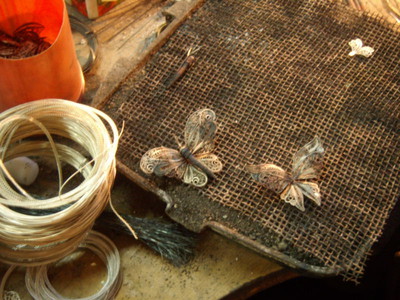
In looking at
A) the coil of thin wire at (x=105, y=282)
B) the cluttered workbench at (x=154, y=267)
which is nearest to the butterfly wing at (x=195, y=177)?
the cluttered workbench at (x=154, y=267)

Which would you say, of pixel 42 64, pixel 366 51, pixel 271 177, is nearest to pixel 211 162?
pixel 271 177

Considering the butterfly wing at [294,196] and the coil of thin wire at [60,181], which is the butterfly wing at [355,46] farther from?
the coil of thin wire at [60,181]

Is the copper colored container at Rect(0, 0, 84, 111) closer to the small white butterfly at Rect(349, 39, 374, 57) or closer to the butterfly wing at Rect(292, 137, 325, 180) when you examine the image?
the butterfly wing at Rect(292, 137, 325, 180)

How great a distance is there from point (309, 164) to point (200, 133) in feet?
1.06

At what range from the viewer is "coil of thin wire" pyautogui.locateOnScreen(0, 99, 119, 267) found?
142cm

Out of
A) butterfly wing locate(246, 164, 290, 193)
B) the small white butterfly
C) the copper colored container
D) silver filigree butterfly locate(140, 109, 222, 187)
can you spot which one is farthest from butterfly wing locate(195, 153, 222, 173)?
the small white butterfly

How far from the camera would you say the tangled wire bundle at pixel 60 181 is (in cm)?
142

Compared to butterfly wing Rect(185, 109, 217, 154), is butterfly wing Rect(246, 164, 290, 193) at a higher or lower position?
lower

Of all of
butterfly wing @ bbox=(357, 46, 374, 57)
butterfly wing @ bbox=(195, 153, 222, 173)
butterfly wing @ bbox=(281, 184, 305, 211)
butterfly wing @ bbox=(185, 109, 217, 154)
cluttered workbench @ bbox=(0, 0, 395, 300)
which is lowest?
cluttered workbench @ bbox=(0, 0, 395, 300)

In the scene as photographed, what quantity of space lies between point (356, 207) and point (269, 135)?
0.34 meters

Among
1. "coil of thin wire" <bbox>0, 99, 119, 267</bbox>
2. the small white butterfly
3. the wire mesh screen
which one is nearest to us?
"coil of thin wire" <bbox>0, 99, 119, 267</bbox>

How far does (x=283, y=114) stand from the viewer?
172 centimetres

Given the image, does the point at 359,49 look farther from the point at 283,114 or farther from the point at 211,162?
the point at 211,162

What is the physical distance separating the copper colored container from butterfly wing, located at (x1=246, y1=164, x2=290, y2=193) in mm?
678
